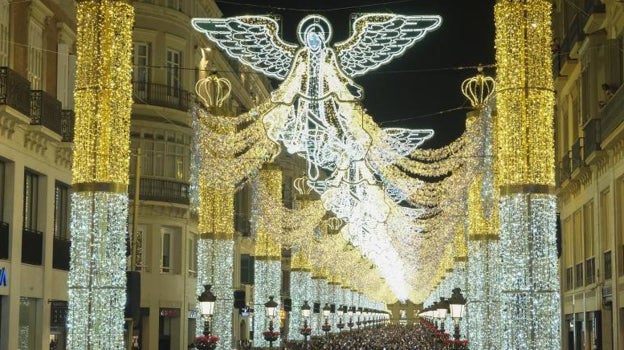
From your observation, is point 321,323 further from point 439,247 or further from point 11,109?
point 11,109

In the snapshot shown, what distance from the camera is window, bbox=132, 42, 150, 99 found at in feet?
144

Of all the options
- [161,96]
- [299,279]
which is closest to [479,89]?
[161,96]

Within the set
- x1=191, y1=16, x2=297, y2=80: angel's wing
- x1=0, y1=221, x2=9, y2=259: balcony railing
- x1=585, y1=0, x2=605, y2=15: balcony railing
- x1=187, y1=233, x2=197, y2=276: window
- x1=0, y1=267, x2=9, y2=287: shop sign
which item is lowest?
x1=0, y1=267, x2=9, y2=287: shop sign

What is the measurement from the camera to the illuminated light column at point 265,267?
1609 inches

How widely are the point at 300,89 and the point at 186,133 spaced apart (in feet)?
71.3

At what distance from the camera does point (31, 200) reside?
29234 millimetres

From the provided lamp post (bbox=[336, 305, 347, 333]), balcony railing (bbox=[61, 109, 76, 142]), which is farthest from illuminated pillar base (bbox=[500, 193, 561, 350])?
lamp post (bbox=[336, 305, 347, 333])

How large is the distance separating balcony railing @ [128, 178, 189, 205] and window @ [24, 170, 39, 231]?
43.7 feet

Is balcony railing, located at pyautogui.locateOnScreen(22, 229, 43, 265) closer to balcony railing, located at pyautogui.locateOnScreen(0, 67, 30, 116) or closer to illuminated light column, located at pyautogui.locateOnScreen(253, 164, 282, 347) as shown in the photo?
balcony railing, located at pyautogui.locateOnScreen(0, 67, 30, 116)

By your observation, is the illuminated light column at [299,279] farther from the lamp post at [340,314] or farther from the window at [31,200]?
the window at [31,200]

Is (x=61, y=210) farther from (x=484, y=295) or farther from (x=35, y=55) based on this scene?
(x=484, y=295)

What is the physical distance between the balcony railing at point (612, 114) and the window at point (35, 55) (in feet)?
46.2

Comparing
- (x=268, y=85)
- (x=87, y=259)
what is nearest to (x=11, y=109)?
(x=87, y=259)

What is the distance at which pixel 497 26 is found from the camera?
1833cm
